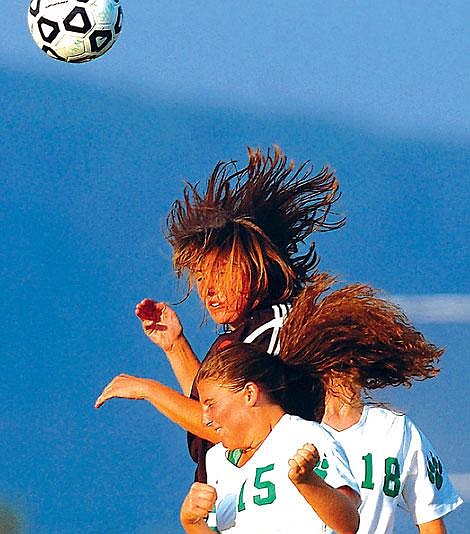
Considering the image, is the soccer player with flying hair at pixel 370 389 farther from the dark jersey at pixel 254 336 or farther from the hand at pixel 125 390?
the hand at pixel 125 390

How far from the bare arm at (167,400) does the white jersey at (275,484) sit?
1.40ft

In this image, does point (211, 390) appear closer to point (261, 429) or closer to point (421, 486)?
point (261, 429)

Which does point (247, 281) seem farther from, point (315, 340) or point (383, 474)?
point (383, 474)

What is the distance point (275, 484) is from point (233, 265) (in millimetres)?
875

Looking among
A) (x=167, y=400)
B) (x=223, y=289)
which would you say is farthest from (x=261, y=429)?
(x=223, y=289)

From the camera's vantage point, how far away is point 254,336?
3463 millimetres

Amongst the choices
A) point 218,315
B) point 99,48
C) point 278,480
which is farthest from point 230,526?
point 99,48

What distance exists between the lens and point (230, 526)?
2873 millimetres

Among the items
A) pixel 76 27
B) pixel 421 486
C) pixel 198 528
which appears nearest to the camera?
pixel 198 528

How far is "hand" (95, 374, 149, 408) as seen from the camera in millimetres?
3465

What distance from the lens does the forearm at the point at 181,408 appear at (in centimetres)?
345

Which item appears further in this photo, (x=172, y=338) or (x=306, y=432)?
(x=172, y=338)

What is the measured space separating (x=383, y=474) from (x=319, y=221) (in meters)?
0.97

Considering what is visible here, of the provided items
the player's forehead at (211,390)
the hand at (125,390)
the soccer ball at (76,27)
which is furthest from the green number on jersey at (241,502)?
the soccer ball at (76,27)
